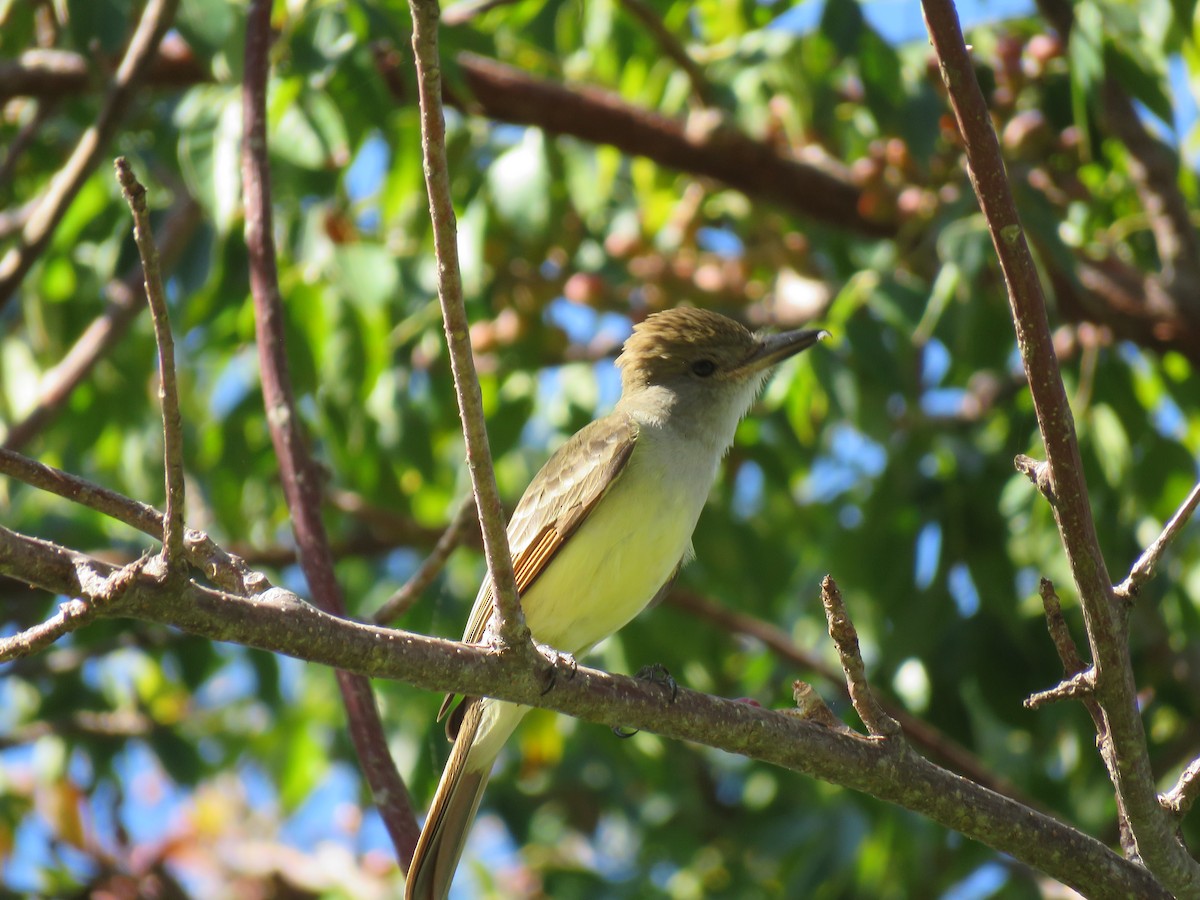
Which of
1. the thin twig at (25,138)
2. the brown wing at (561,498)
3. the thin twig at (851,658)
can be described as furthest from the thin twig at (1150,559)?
the thin twig at (25,138)

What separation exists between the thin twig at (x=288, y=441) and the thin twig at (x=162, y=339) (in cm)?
141

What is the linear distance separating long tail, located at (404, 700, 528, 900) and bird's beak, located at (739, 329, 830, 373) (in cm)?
163

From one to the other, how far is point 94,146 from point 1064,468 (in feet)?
11.8

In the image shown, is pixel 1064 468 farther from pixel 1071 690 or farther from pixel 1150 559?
pixel 1071 690

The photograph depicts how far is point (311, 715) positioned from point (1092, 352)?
4.52m

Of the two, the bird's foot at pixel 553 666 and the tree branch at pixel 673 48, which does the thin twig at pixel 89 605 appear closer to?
the bird's foot at pixel 553 666

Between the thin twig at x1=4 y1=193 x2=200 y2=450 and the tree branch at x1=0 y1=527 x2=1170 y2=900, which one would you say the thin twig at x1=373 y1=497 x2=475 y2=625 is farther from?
the thin twig at x1=4 y1=193 x2=200 y2=450

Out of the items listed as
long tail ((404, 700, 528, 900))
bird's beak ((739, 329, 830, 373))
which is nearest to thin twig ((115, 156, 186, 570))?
long tail ((404, 700, 528, 900))

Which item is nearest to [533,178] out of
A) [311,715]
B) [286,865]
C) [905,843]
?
[905,843]

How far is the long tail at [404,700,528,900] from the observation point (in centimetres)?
382

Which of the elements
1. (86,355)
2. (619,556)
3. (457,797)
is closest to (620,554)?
(619,556)

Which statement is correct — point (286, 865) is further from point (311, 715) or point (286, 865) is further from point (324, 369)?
point (324, 369)

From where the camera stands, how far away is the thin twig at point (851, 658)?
8.95 ft

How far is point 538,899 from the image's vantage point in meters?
7.66
